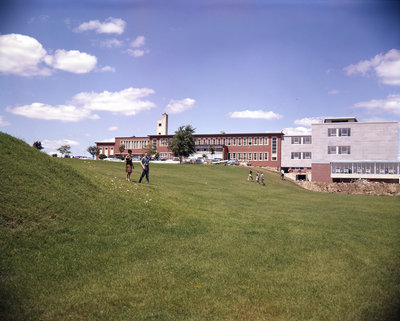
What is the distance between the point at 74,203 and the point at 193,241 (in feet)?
14.9

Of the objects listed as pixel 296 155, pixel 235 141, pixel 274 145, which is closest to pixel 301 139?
pixel 296 155

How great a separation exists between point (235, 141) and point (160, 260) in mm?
104087

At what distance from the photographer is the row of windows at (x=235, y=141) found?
107m

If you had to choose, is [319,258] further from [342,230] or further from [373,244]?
[342,230]

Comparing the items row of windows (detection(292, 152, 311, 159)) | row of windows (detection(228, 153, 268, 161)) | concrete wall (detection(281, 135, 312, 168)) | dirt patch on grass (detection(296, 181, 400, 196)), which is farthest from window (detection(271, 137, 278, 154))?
dirt patch on grass (detection(296, 181, 400, 196))

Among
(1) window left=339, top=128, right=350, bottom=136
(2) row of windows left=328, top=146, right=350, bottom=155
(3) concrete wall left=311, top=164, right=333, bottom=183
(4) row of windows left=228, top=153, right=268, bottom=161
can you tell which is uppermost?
(1) window left=339, top=128, right=350, bottom=136

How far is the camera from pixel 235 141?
4402 inches

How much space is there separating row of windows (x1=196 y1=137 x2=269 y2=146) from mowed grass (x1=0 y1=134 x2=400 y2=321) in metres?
93.1

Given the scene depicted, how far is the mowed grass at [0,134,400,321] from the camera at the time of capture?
253 inches

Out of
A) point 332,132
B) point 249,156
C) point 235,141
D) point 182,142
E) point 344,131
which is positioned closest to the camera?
point 344,131

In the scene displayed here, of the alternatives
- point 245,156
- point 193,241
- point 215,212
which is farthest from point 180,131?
point 193,241

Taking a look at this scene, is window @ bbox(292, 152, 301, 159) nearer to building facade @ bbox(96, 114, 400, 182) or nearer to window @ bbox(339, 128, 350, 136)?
building facade @ bbox(96, 114, 400, 182)

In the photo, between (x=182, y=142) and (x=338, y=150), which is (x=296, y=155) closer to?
(x=338, y=150)

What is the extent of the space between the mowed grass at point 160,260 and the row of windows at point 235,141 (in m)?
93.1
